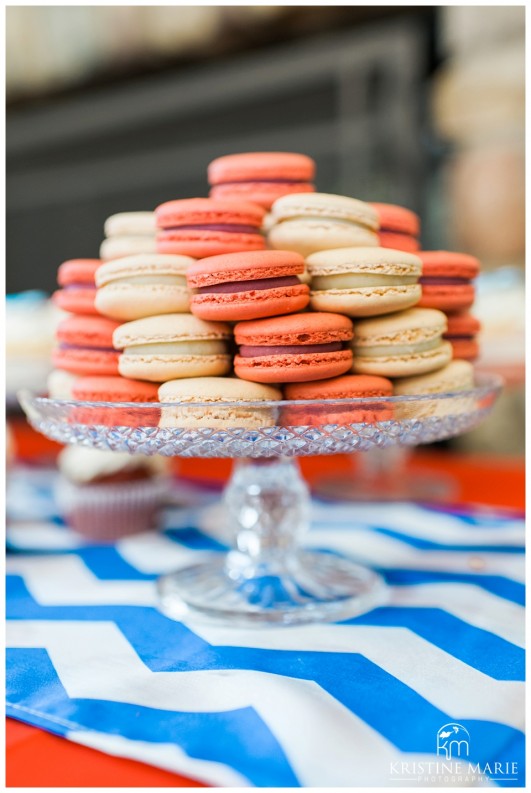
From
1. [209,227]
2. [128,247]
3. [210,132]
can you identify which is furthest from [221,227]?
[210,132]

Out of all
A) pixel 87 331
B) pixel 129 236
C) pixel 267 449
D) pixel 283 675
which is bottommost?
pixel 283 675

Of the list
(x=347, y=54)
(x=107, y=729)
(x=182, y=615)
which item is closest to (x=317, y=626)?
(x=182, y=615)

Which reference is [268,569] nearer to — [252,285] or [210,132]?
[252,285]

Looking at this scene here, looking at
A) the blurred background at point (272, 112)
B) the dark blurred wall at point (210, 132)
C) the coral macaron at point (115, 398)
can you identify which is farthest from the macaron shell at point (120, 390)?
the dark blurred wall at point (210, 132)

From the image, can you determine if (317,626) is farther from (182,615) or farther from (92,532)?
(92,532)

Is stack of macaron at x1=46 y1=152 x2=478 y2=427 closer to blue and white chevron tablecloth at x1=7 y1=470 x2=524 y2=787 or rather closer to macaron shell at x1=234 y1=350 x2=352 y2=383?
macaron shell at x1=234 y1=350 x2=352 y2=383

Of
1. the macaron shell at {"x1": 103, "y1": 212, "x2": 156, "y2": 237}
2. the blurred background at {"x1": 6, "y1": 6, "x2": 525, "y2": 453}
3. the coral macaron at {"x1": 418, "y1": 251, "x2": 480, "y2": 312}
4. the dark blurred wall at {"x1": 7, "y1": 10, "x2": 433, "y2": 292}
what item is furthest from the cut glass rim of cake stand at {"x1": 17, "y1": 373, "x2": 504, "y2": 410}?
the dark blurred wall at {"x1": 7, "y1": 10, "x2": 433, "y2": 292}
